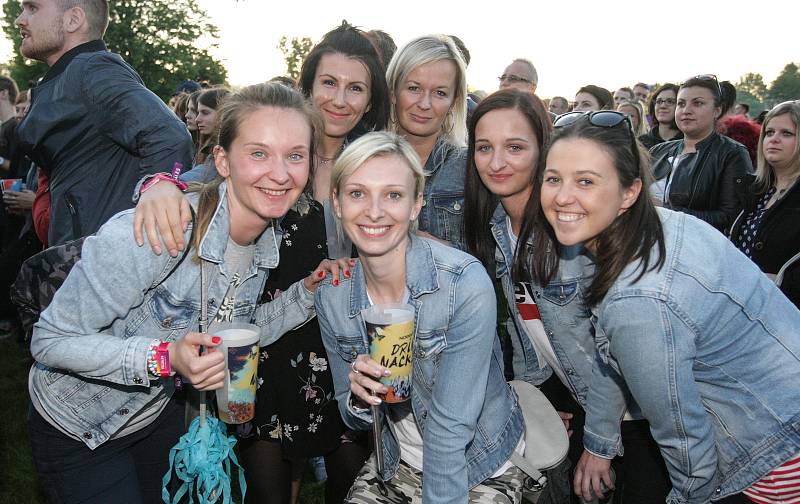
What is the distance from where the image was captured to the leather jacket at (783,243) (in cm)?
485

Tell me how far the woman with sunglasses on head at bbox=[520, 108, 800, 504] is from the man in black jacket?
221 centimetres

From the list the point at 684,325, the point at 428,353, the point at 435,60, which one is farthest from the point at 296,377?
the point at 435,60

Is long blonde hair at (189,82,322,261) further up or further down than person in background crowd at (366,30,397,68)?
further down

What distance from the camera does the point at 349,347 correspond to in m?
2.74

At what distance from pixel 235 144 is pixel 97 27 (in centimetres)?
185

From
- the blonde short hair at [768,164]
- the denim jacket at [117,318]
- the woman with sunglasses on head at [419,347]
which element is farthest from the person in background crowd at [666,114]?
the denim jacket at [117,318]

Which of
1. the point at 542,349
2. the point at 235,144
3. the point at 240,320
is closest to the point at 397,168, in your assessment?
the point at 235,144

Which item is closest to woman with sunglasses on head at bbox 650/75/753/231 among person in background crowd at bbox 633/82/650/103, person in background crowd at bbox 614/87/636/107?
person in background crowd at bbox 614/87/636/107

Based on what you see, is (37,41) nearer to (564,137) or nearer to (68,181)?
(68,181)

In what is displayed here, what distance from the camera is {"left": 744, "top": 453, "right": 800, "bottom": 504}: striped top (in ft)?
7.32

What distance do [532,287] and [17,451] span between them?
4.42 metres

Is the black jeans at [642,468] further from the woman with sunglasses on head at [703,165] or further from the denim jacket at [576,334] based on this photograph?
the woman with sunglasses on head at [703,165]

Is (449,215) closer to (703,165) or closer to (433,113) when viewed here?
(433,113)

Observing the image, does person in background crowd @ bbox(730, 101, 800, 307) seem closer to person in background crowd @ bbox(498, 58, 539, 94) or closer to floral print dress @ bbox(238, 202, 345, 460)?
person in background crowd @ bbox(498, 58, 539, 94)
